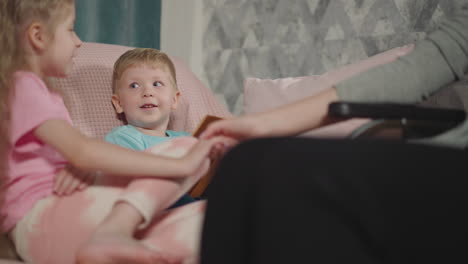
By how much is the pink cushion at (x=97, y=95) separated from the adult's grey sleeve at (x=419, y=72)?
0.78 metres

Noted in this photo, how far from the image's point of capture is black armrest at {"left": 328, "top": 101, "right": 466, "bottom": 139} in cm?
87

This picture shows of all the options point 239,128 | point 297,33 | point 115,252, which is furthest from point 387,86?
point 297,33

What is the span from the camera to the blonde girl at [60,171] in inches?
31.5

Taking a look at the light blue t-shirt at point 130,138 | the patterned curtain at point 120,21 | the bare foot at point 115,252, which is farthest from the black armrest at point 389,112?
the patterned curtain at point 120,21

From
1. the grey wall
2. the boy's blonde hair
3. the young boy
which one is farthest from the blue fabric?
the grey wall

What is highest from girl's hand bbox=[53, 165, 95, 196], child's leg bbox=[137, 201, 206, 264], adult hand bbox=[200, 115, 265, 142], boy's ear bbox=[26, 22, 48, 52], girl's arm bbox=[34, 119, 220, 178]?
boy's ear bbox=[26, 22, 48, 52]

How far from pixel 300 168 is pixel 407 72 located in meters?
0.55

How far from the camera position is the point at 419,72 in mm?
999

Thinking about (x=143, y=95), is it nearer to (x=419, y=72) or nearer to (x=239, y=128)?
(x=239, y=128)

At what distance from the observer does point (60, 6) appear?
3.22 ft

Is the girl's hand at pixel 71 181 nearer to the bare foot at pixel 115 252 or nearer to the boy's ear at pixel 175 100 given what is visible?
the bare foot at pixel 115 252

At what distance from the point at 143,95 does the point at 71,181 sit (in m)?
0.55

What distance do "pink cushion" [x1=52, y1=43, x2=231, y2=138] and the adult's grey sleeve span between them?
78cm

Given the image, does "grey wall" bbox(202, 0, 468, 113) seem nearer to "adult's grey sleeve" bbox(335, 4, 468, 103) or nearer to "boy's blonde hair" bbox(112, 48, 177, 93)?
"adult's grey sleeve" bbox(335, 4, 468, 103)
